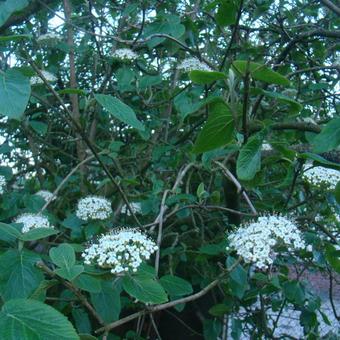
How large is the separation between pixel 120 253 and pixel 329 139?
15.7 inches

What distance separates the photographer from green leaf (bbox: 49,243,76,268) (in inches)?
30.1

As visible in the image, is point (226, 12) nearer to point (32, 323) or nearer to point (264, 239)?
point (264, 239)

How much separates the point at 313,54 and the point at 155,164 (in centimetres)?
81

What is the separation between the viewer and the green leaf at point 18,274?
0.77m

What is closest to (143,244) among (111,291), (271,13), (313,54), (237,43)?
(111,291)

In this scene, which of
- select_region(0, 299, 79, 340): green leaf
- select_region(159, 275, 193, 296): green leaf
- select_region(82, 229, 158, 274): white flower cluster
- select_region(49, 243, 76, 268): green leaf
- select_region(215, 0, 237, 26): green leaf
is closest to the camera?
select_region(0, 299, 79, 340): green leaf

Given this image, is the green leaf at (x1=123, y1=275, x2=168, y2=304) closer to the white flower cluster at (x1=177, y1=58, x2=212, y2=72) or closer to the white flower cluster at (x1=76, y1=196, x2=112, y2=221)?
the white flower cluster at (x1=76, y1=196, x2=112, y2=221)

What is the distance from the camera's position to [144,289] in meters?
0.83

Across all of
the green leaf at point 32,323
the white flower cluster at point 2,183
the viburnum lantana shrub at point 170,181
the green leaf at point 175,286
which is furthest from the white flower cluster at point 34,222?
the green leaf at point 32,323

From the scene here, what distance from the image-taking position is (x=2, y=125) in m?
2.21

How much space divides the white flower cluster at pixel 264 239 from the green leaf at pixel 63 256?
31 cm

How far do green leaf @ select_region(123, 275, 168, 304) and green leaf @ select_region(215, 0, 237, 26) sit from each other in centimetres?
73

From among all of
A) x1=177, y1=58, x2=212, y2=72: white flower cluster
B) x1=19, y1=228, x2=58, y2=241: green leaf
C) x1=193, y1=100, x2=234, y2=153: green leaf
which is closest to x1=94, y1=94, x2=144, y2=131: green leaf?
x1=193, y1=100, x2=234, y2=153: green leaf

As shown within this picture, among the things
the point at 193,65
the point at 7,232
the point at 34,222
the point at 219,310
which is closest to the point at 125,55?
the point at 193,65
